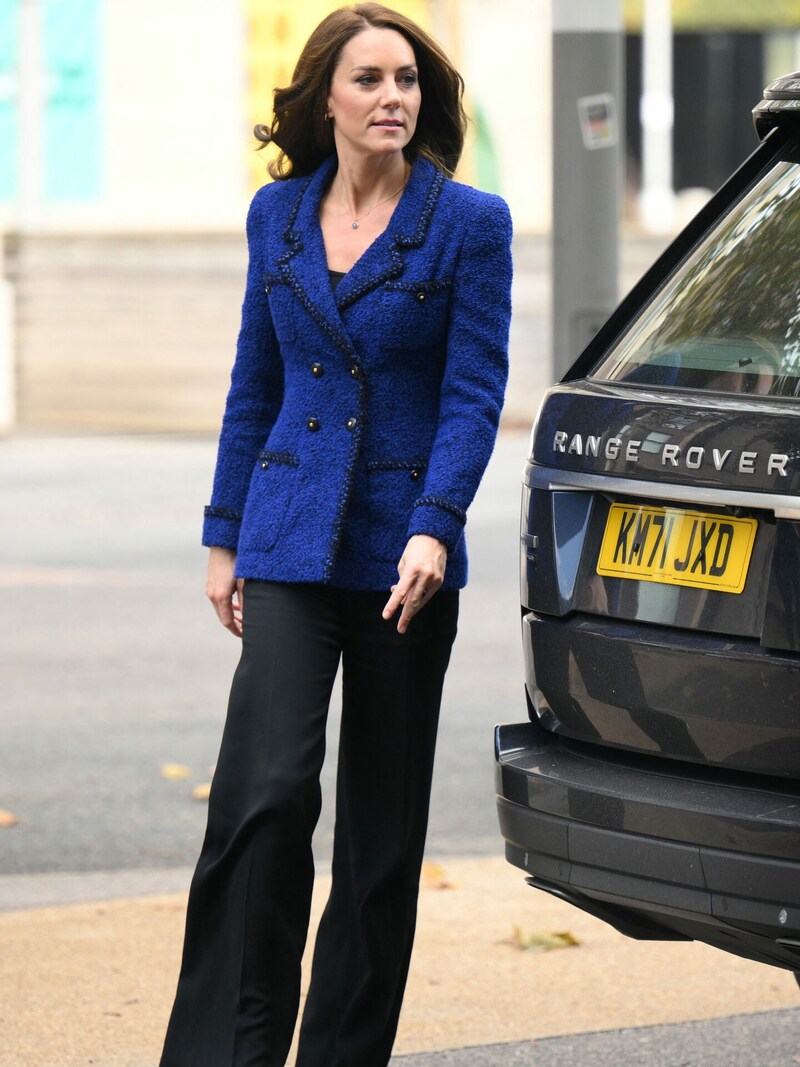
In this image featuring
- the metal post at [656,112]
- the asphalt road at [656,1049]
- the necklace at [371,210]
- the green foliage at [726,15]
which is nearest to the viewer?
the necklace at [371,210]

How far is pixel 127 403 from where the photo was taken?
Result: 69.7 feet

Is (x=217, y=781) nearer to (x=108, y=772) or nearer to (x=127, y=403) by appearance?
(x=108, y=772)

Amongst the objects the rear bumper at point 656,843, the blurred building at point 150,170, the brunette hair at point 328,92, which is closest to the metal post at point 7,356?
the blurred building at point 150,170

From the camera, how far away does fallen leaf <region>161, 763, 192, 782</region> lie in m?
6.74

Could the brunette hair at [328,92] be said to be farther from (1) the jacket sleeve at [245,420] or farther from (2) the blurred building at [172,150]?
(2) the blurred building at [172,150]

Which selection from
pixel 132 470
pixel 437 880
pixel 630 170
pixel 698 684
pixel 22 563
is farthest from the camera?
pixel 630 170

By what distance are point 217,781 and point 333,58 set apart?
1.28 m

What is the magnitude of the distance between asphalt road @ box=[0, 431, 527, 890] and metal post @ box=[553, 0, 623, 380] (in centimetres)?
163

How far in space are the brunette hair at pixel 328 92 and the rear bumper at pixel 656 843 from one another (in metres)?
1.11

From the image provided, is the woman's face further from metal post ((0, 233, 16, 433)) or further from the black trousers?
metal post ((0, 233, 16, 433))

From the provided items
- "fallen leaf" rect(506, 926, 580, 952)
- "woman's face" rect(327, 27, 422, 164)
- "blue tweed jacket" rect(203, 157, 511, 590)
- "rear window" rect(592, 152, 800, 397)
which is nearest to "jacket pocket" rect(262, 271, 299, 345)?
"blue tweed jacket" rect(203, 157, 511, 590)

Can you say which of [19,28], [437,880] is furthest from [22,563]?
[19,28]

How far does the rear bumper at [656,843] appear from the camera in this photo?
292cm

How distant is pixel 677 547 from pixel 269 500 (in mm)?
794
